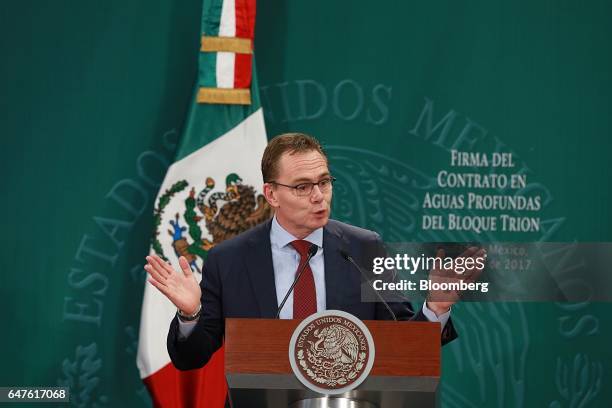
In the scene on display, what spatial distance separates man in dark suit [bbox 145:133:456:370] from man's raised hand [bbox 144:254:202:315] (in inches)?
10.0

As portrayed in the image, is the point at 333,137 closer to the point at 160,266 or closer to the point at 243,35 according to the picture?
the point at 243,35

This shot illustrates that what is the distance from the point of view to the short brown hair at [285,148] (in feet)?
12.0

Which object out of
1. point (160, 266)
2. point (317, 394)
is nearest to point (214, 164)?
point (160, 266)

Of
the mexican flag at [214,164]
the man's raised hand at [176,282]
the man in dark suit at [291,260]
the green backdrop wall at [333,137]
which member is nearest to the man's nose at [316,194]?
the man in dark suit at [291,260]

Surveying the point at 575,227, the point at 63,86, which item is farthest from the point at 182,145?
the point at 575,227

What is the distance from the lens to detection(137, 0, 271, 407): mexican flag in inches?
201

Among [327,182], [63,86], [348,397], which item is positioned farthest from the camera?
[63,86]

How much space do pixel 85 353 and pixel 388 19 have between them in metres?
2.42

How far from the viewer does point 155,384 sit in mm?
5039

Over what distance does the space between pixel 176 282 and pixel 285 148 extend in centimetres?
70

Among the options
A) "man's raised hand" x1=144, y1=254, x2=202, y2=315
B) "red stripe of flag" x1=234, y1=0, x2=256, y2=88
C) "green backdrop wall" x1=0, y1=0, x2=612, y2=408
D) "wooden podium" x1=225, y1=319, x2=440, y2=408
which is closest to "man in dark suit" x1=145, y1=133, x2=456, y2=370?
"man's raised hand" x1=144, y1=254, x2=202, y2=315

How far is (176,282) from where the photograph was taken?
327 centimetres

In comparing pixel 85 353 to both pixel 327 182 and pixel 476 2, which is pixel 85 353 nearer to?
pixel 327 182

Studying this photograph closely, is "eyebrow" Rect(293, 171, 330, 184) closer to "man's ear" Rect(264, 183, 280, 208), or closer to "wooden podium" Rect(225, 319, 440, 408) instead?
"man's ear" Rect(264, 183, 280, 208)
